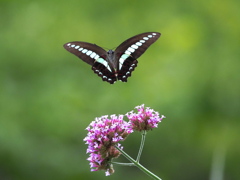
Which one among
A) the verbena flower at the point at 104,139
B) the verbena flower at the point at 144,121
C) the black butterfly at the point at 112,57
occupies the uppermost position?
the black butterfly at the point at 112,57

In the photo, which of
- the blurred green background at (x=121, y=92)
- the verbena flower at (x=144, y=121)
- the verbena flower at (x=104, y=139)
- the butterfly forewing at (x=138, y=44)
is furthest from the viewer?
the blurred green background at (x=121, y=92)

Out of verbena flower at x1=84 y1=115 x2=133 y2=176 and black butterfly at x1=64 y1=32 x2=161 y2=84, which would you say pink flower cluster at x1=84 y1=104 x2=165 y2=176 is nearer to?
verbena flower at x1=84 y1=115 x2=133 y2=176

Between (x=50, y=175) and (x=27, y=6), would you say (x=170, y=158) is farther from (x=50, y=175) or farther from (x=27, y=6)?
(x=27, y=6)

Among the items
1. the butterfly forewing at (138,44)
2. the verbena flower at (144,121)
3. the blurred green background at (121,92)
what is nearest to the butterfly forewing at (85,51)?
the butterfly forewing at (138,44)

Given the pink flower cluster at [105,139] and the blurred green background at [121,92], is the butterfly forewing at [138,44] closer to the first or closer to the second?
A: the pink flower cluster at [105,139]

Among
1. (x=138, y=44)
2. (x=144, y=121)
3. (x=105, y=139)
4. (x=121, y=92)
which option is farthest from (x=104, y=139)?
(x=121, y=92)

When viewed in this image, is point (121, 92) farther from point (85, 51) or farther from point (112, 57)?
point (85, 51)
